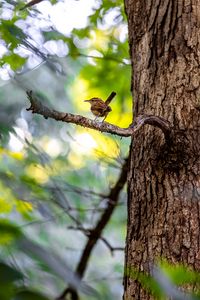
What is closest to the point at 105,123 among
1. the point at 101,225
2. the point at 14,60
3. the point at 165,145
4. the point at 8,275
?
the point at 165,145

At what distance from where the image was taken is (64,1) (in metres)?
2.40

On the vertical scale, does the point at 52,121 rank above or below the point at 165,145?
above

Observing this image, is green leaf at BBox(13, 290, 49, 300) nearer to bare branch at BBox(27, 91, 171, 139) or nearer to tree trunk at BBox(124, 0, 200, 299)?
bare branch at BBox(27, 91, 171, 139)

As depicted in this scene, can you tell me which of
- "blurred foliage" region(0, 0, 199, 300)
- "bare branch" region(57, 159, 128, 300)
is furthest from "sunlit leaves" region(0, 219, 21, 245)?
"bare branch" region(57, 159, 128, 300)

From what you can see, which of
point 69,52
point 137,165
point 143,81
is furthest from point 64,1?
point 137,165

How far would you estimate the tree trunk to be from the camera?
1534mm

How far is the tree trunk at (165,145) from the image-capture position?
1534 millimetres

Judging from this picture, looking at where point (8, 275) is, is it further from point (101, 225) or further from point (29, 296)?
point (101, 225)

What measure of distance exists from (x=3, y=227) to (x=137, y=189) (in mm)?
1203

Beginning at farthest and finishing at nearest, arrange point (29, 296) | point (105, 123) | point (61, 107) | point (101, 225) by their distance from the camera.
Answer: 1. point (61, 107)
2. point (101, 225)
3. point (105, 123)
4. point (29, 296)

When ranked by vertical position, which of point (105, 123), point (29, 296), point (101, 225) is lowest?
point (29, 296)

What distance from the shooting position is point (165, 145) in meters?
1.61

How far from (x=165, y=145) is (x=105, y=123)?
0.69 feet

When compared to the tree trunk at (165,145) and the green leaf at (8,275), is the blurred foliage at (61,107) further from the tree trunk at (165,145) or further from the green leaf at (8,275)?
the green leaf at (8,275)
